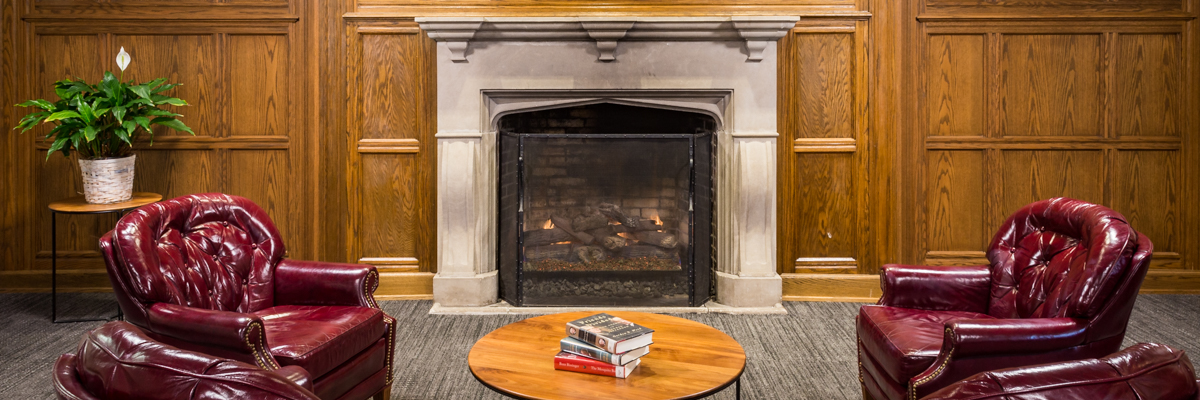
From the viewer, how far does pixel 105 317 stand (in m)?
4.13

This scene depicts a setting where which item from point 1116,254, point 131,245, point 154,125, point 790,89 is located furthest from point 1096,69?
point 154,125

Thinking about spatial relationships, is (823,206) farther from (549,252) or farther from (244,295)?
(244,295)

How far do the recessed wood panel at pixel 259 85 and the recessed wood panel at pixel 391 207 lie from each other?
1.96ft

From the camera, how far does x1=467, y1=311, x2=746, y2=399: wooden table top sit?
2.09 meters

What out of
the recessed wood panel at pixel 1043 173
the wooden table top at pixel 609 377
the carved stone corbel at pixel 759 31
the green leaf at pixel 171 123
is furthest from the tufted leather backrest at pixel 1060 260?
the green leaf at pixel 171 123

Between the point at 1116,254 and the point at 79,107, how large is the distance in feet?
14.6

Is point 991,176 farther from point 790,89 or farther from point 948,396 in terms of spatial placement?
point 948,396

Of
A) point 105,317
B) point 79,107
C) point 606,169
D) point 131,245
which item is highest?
point 79,107

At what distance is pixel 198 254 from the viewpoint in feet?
9.11

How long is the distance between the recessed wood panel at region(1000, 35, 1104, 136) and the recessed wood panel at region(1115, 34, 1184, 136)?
14cm

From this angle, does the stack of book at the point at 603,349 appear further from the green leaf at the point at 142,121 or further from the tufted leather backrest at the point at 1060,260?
the green leaf at the point at 142,121

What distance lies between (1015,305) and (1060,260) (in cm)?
24

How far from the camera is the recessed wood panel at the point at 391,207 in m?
4.53

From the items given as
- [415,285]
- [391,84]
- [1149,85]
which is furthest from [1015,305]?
[391,84]
